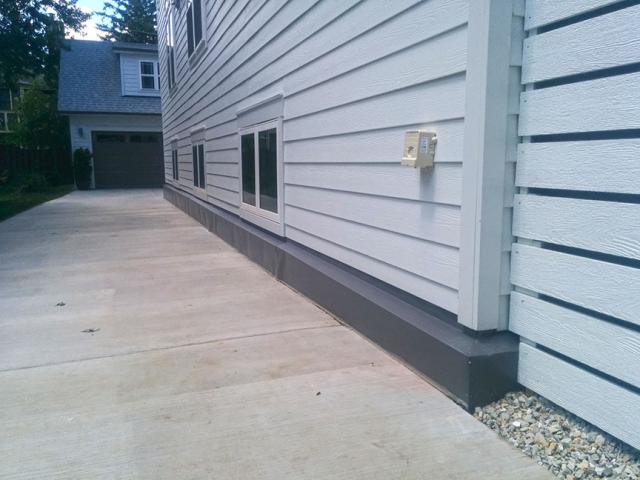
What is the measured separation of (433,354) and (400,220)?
0.83 m

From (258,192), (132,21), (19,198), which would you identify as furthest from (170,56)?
(132,21)

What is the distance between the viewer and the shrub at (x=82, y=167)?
68.8ft

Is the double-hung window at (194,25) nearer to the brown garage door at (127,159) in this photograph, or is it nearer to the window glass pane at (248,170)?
the window glass pane at (248,170)

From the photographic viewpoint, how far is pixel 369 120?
141 inches

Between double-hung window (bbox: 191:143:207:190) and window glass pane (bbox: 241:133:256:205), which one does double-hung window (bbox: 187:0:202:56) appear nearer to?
double-hung window (bbox: 191:143:207:190)

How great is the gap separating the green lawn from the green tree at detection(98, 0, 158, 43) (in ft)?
98.8

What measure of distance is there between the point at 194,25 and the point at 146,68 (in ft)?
47.7

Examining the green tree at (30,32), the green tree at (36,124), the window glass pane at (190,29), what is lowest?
the green tree at (36,124)

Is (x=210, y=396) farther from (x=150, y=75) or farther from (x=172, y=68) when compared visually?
(x=150, y=75)

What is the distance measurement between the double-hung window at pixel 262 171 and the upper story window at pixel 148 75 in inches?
715

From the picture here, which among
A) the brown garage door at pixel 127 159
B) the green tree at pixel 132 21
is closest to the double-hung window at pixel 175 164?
the brown garage door at pixel 127 159

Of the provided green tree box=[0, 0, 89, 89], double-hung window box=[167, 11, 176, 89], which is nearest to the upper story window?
green tree box=[0, 0, 89, 89]

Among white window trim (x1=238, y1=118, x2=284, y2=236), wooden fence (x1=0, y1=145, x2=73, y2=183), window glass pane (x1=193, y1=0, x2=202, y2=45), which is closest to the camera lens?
white window trim (x1=238, y1=118, x2=284, y2=236)

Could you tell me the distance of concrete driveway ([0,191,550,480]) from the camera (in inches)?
86.0
